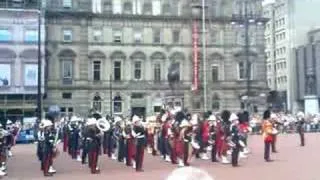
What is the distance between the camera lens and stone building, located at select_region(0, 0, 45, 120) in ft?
179

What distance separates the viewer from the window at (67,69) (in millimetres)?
59875

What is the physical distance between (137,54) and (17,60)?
507 inches

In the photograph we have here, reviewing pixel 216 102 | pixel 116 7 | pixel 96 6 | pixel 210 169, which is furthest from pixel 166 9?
pixel 210 169

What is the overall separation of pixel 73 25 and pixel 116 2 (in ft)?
17.2

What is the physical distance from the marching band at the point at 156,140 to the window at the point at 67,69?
105ft

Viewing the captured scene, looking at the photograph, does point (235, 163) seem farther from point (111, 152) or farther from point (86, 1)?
point (86, 1)

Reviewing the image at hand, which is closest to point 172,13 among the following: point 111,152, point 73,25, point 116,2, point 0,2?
point 116,2

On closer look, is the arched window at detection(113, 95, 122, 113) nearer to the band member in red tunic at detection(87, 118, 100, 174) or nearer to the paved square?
the paved square

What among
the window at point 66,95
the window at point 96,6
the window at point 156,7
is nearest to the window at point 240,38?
the window at point 156,7

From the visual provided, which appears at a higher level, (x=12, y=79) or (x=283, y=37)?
(x=283, y=37)

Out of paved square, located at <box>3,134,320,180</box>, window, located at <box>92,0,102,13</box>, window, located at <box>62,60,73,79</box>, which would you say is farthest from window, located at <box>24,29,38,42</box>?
paved square, located at <box>3,134,320,180</box>

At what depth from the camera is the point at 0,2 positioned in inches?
2169

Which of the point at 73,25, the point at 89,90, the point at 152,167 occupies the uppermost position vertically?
the point at 73,25

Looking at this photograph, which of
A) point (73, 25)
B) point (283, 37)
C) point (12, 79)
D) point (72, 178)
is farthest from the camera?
point (283, 37)
